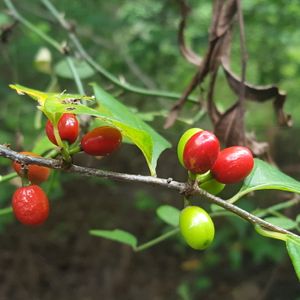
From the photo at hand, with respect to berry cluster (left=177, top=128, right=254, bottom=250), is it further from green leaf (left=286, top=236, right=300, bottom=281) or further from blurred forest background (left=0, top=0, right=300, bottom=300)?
blurred forest background (left=0, top=0, right=300, bottom=300)

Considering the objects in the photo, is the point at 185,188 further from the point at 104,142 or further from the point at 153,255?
the point at 153,255

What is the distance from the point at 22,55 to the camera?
318cm

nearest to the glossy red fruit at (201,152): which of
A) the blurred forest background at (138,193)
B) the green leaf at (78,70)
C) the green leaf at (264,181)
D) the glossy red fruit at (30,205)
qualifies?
the green leaf at (264,181)

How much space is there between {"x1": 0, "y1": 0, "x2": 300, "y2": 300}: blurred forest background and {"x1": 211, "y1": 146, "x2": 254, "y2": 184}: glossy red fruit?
6.23ft

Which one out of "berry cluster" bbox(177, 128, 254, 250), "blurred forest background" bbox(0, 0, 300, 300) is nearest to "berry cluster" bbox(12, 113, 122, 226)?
"berry cluster" bbox(177, 128, 254, 250)

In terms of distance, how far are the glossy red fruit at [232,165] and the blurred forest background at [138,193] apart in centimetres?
190

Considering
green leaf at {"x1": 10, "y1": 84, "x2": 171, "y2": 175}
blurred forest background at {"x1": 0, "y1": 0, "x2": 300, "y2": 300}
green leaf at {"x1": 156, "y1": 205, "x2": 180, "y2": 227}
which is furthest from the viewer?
blurred forest background at {"x1": 0, "y1": 0, "x2": 300, "y2": 300}

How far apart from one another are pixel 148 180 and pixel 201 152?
0.27 ft

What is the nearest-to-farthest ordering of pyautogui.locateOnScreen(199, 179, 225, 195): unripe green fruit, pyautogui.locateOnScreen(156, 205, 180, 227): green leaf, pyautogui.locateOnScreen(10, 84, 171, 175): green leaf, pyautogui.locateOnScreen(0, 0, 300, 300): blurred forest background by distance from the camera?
1. pyautogui.locateOnScreen(10, 84, 171, 175): green leaf
2. pyautogui.locateOnScreen(199, 179, 225, 195): unripe green fruit
3. pyautogui.locateOnScreen(156, 205, 180, 227): green leaf
4. pyautogui.locateOnScreen(0, 0, 300, 300): blurred forest background

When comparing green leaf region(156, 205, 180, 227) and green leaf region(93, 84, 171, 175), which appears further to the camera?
green leaf region(156, 205, 180, 227)

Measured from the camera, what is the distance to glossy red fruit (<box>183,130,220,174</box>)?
70 cm

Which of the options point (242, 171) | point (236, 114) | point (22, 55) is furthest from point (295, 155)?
point (242, 171)

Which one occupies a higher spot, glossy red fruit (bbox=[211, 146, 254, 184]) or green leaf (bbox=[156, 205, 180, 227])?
glossy red fruit (bbox=[211, 146, 254, 184])

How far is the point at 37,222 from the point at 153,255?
3058 millimetres
